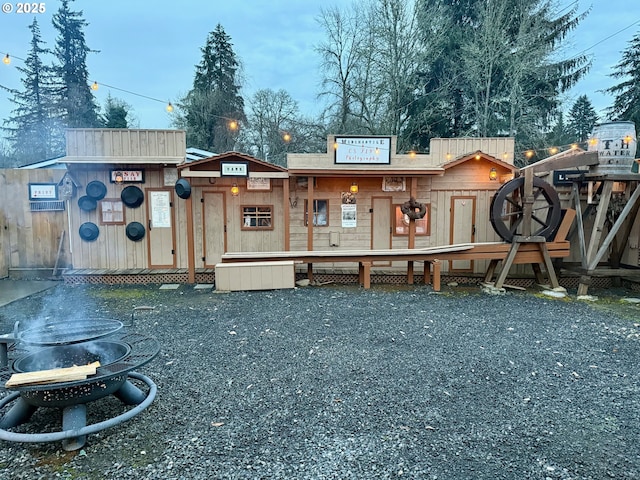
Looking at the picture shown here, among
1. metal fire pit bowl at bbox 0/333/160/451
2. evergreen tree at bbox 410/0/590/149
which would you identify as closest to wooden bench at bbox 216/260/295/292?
metal fire pit bowl at bbox 0/333/160/451

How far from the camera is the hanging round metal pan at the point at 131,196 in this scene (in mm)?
7273

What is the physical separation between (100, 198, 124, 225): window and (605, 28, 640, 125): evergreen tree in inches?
742

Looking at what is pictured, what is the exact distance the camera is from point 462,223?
306 inches

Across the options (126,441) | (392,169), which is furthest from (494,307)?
(126,441)

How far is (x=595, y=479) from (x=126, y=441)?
274 cm

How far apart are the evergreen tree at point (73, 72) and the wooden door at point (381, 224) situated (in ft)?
40.4

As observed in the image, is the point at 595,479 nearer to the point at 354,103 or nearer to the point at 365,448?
the point at 365,448

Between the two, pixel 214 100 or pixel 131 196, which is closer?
pixel 131 196

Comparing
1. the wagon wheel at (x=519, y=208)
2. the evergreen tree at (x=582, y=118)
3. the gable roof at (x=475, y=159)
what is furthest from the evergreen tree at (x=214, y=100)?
the evergreen tree at (x=582, y=118)

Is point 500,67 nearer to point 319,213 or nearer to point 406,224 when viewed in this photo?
point 406,224

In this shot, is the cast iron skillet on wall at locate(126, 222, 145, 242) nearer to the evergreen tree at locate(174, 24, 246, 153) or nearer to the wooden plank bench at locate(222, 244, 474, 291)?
the wooden plank bench at locate(222, 244, 474, 291)

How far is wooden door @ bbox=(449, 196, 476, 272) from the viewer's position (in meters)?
7.71

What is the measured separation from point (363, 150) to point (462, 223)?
8.53 feet
